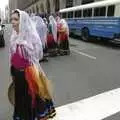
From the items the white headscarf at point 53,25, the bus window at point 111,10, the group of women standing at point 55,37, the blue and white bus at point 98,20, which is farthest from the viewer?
A: the bus window at point 111,10

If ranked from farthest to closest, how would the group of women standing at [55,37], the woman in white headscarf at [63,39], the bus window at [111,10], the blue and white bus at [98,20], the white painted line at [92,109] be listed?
1. the bus window at [111,10]
2. the blue and white bus at [98,20]
3. the woman in white headscarf at [63,39]
4. the group of women standing at [55,37]
5. the white painted line at [92,109]

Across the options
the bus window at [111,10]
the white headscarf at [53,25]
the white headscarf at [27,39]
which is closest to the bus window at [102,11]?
the bus window at [111,10]

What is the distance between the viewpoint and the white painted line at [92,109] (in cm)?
595

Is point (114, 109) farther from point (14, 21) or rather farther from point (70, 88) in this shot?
point (14, 21)

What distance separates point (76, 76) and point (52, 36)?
16.3 feet

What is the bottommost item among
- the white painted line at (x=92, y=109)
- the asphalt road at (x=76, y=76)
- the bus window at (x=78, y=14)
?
the asphalt road at (x=76, y=76)

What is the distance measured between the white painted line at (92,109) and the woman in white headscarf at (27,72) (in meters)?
0.72

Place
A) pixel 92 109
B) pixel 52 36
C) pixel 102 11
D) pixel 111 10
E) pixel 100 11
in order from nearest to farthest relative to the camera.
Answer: pixel 92 109 → pixel 52 36 → pixel 111 10 → pixel 102 11 → pixel 100 11

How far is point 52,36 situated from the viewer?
14562 millimetres

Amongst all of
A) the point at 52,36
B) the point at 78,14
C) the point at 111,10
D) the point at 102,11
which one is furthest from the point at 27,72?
the point at 78,14

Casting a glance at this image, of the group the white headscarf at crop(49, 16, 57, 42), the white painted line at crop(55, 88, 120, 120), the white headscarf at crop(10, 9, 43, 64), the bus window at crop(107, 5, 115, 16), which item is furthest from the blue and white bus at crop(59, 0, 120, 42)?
the white headscarf at crop(10, 9, 43, 64)

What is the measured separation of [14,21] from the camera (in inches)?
187

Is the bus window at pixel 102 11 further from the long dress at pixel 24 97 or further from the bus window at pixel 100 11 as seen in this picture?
the long dress at pixel 24 97

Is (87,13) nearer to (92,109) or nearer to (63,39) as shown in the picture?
(63,39)
